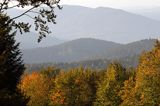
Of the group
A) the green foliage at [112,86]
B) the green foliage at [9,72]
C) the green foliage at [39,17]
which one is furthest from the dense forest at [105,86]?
the green foliage at [39,17]

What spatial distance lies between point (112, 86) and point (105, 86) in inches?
54.5

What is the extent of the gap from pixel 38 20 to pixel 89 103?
73.7 metres

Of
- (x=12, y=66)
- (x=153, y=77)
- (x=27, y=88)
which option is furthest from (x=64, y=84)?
(x=12, y=66)

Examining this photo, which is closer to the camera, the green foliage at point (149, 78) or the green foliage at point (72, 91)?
the green foliage at point (149, 78)

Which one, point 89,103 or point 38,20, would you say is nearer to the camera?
point 38,20

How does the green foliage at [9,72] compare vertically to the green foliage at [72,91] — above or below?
above

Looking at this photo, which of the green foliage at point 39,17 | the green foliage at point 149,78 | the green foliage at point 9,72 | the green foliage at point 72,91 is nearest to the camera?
the green foliage at point 39,17

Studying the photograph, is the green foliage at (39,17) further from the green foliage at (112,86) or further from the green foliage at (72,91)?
the green foliage at (72,91)

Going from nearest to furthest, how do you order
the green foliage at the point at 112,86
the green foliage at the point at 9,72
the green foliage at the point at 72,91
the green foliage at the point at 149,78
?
1. the green foliage at the point at 9,72
2. the green foliage at the point at 149,78
3. the green foliage at the point at 112,86
4. the green foliage at the point at 72,91

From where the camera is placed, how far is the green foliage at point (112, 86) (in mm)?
77312

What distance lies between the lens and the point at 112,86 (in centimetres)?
7806

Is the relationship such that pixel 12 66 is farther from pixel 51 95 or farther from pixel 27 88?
pixel 27 88

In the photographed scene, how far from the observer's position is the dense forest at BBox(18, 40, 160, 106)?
217 ft

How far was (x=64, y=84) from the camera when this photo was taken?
91.0 metres
